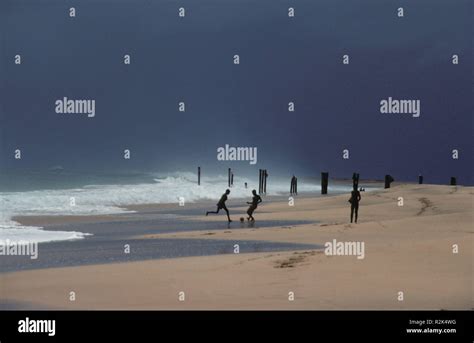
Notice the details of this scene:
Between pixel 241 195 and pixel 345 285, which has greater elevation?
pixel 241 195

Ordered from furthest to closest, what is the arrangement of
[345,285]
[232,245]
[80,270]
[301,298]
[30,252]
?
[232,245] → [30,252] → [80,270] → [345,285] → [301,298]

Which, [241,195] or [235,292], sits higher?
[241,195]

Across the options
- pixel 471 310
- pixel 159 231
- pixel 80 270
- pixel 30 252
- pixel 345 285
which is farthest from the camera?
pixel 159 231

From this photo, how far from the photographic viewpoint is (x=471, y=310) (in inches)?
423

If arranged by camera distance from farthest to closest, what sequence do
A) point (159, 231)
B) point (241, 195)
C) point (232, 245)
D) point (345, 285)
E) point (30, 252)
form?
1. point (241, 195)
2. point (159, 231)
3. point (232, 245)
4. point (30, 252)
5. point (345, 285)

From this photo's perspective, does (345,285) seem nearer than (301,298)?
No

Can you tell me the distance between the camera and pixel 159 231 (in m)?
25.7

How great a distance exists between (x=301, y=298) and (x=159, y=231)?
14.3m

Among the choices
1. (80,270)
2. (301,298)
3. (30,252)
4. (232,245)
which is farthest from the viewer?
(232,245)

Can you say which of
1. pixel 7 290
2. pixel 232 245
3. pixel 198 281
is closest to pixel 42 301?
pixel 7 290
